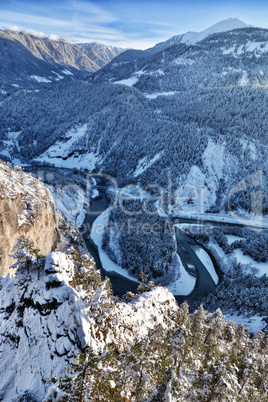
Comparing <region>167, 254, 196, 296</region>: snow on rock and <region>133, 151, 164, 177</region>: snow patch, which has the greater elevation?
<region>133, 151, 164, 177</region>: snow patch

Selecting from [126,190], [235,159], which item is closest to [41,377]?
[126,190]

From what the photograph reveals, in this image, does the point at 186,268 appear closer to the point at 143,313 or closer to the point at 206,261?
the point at 206,261

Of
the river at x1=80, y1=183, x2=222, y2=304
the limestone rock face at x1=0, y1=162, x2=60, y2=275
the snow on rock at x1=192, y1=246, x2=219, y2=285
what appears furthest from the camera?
the snow on rock at x1=192, y1=246, x2=219, y2=285

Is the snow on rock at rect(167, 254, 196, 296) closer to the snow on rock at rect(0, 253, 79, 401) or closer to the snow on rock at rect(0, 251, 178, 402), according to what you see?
the snow on rock at rect(0, 251, 178, 402)

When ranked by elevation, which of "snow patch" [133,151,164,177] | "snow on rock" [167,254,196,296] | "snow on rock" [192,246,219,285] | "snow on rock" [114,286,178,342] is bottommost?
"snow on rock" [192,246,219,285]

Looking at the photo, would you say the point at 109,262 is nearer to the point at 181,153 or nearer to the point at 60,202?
the point at 60,202

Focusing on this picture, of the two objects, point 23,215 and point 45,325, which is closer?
point 45,325

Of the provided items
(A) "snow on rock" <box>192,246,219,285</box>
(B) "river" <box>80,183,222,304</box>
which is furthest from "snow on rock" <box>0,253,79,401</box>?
(A) "snow on rock" <box>192,246,219,285</box>

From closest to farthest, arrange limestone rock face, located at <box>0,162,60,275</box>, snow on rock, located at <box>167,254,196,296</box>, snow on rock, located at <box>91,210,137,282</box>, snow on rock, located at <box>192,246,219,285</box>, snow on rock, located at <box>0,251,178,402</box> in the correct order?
snow on rock, located at <box>0,251,178,402</box> < limestone rock face, located at <box>0,162,60,275</box> < snow on rock, located at <box>167,254,196,296</box> < snow on rock, located at <box>91,210,137,282</box> < snow on rock, located at <box>192,246,219,285</box>

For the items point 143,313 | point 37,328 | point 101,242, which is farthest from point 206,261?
point 37,328
